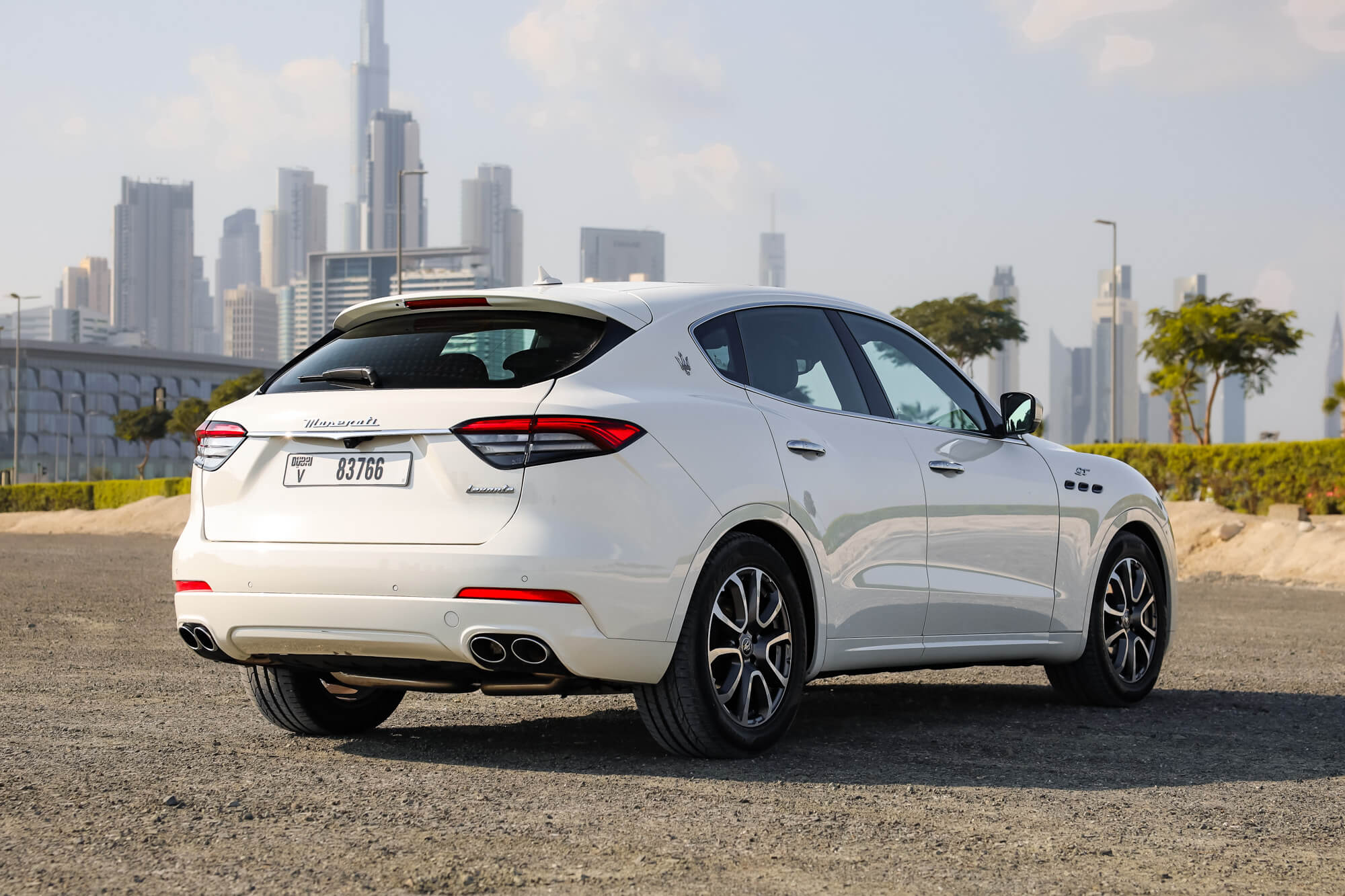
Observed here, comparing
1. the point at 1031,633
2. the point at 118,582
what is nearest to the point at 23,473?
the point at 118,582

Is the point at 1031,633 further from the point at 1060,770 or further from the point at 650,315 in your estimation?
the point at 650,315

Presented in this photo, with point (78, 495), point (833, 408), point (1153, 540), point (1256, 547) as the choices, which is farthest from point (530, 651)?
point (78, 495)

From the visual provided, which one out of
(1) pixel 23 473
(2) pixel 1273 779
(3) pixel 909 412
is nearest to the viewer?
(2) pixel 1273 779

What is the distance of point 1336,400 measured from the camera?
4428 centimetres

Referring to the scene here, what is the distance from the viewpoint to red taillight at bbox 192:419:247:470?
564 centimetres

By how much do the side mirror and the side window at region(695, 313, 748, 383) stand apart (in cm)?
174

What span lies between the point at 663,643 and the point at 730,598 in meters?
0.42

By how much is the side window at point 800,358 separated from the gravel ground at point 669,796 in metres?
1.37

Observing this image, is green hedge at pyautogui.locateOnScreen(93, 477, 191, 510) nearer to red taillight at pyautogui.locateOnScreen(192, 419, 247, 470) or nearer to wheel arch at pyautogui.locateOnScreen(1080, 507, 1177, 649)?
wheel arch at pyautogui.locateOnScreen(1080, 507, 1177, 649)

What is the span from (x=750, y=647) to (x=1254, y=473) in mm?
23623

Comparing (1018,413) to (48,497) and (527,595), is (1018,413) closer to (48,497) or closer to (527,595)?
(527,595)

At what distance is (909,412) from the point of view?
670 centimetres

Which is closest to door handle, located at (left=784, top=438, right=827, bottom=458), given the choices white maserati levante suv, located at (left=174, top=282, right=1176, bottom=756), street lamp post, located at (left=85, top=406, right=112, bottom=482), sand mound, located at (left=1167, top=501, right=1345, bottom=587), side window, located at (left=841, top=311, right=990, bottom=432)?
white maserati levante suv, located at (left=174, top=282, right=1176, bottom=756)

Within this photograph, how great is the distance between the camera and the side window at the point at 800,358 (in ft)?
19.8
